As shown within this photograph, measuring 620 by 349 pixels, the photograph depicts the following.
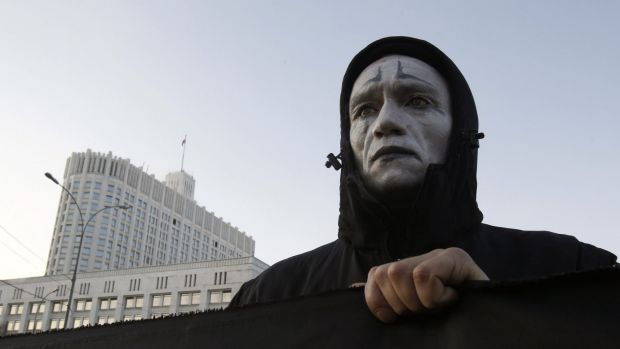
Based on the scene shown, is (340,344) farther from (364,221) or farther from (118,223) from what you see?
(118,223)

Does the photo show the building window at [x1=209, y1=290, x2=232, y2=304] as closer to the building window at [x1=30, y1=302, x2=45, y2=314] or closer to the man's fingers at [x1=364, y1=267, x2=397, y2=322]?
the building window at [x1=30, y1=302, x2=45, y2=314]

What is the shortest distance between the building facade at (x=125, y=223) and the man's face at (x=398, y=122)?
3330 inches

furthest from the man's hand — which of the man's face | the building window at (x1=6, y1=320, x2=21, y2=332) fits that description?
the building window at (x1=6, y1=320, x2=21, y2=332)

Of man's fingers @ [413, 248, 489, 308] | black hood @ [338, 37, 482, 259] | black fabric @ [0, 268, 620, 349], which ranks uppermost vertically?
black hood @ [338, 37, 482, 259]

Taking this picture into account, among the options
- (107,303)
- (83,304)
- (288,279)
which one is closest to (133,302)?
(107,303)

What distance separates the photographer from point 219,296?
156ft

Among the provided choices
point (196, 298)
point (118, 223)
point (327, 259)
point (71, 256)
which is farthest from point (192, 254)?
point (327, 259)

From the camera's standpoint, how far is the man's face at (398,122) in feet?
6.50

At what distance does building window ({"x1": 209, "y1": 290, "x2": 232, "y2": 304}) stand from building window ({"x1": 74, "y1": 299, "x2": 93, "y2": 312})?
1603 cm

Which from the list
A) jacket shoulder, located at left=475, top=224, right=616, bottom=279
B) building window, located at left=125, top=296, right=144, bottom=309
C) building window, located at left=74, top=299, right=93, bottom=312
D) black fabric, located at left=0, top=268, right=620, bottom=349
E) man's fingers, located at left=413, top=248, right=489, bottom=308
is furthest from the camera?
building window, located at left=74, top=299, right=93, bottom=312

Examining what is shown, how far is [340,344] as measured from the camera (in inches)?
50.3

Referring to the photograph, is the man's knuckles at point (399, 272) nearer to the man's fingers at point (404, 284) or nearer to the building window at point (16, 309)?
the man's fingers at point (404, 284)

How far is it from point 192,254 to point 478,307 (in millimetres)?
103497

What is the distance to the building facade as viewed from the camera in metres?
82.4
